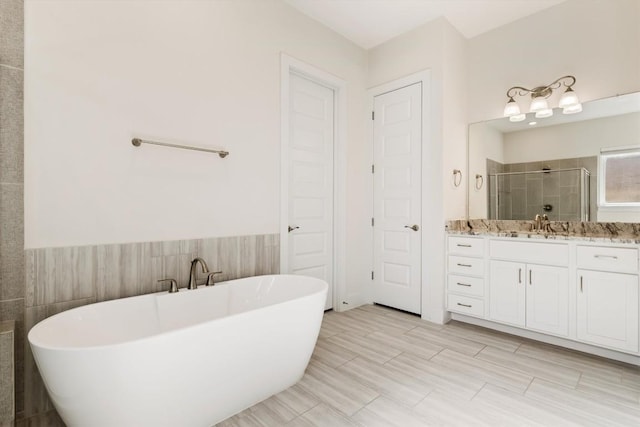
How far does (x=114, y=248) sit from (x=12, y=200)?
0.51 metres

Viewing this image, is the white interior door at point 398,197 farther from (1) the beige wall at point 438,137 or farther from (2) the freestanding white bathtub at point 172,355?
(2) the freestanding white bathtub at point 172,355

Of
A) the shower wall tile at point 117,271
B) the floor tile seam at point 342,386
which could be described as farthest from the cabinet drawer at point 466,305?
the shower wall tile at point 117,271

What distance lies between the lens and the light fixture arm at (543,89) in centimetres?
278

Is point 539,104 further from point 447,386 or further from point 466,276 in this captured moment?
point 447,386

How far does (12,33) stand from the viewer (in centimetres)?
160

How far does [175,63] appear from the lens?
84.4 inches

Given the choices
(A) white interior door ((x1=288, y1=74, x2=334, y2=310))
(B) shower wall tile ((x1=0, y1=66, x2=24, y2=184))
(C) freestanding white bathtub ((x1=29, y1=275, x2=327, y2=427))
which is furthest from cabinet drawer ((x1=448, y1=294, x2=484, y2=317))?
(B) shower wall tile ((x1=0, y1=66, x2=24, y2=184))

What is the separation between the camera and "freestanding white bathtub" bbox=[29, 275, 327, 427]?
3.87ft

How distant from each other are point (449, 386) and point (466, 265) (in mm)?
1270

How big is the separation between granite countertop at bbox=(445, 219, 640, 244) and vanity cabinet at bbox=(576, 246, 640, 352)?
9cm

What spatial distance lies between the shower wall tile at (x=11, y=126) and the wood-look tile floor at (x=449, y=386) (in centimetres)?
165

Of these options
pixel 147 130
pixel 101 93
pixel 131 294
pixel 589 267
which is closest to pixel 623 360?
pixel 589 267

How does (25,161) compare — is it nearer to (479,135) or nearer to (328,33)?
(328,33)

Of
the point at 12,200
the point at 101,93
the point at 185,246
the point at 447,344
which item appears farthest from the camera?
the point at 447,344
